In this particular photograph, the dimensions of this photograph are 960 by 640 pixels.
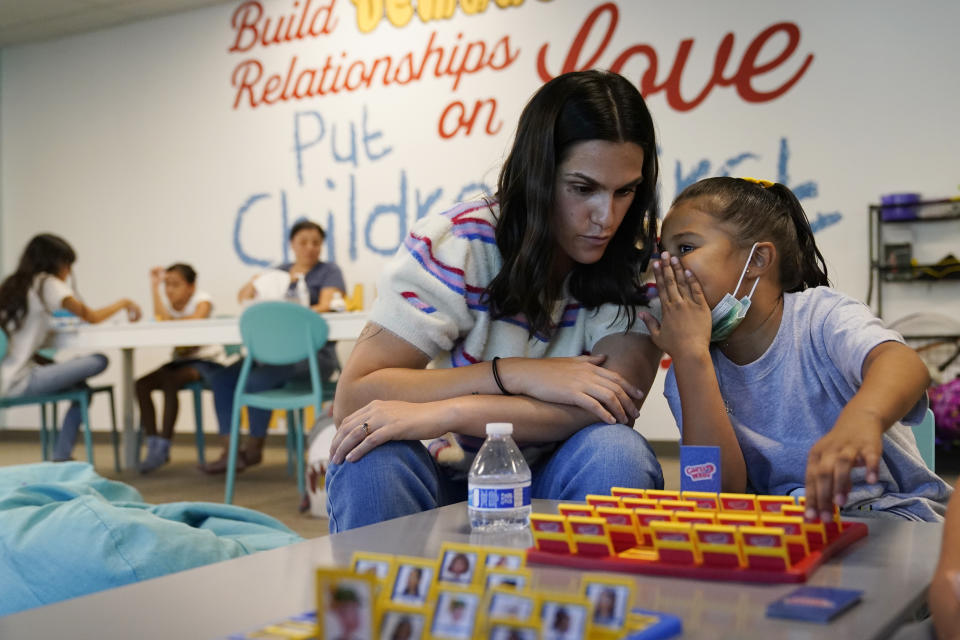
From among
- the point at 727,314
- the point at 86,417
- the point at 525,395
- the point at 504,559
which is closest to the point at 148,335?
the point at 86,417

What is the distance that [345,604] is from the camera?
613 mm

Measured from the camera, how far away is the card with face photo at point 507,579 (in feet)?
2.32

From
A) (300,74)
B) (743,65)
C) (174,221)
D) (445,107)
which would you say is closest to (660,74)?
(743,65)

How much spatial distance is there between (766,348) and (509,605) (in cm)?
99

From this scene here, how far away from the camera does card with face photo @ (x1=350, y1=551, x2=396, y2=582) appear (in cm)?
70

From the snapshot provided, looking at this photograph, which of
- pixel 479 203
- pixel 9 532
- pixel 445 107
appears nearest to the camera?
pixel 9 532

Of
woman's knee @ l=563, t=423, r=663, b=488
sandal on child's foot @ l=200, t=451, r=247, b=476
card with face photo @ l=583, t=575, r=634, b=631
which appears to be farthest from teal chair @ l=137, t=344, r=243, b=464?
card with face photo @ l=583, t=575, r=634, b=631

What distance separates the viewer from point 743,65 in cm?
474

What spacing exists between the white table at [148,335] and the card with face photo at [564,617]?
332cm

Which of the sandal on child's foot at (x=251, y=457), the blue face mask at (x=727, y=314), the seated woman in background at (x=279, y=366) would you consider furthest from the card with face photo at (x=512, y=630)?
the sandal on child's foot at (x=251, y=457)

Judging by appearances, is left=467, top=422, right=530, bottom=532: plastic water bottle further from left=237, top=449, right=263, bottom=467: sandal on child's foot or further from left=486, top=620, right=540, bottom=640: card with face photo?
left=237, top=449, right=263, bottom=467: sandal on child's foot

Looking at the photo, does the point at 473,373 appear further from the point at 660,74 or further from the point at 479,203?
the point at 660,74

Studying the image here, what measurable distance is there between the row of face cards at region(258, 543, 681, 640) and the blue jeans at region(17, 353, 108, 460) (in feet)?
14.0

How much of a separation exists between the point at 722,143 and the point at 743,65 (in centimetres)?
38
